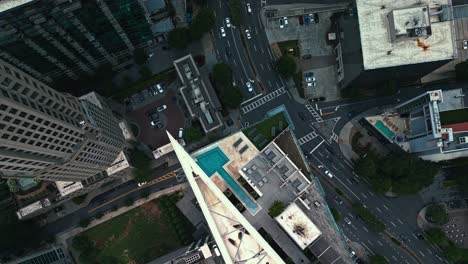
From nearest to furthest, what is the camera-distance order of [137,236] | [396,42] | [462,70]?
[396,42] < [462,70] < [137,236]

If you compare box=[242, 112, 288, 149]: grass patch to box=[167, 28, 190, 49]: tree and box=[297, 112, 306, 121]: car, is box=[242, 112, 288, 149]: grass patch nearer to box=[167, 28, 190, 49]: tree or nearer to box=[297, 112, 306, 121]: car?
box=[297, 112, 306, 121]: car

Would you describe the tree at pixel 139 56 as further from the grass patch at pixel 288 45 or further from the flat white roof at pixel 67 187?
the grass patch at pixel 288 45

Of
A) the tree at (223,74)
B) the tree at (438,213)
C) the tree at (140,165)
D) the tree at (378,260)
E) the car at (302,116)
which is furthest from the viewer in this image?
the car at (302,116)

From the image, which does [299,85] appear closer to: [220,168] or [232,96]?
[232,96]

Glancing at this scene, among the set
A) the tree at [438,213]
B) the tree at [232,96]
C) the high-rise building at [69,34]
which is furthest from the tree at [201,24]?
the tree at [438,213]

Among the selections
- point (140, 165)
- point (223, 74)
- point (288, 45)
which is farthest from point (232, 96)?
point (140, 165)

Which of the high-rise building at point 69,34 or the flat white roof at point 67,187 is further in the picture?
the flat white roof at point 67,187
